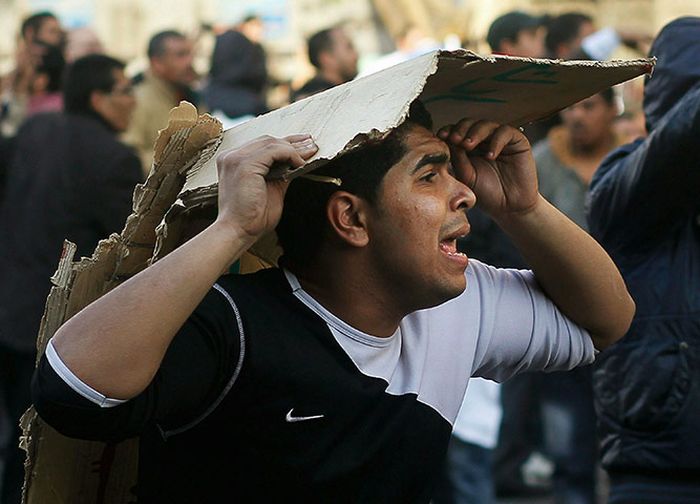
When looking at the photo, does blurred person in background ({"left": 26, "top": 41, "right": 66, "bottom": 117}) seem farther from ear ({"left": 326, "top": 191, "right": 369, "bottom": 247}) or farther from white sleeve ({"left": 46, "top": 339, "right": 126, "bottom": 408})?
white sleeve ({"left": 46, "top": 339, "right": 126, "bottom": 408})

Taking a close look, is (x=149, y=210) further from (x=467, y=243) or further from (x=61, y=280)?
(x=467, y=243)

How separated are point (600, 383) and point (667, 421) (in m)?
0.27

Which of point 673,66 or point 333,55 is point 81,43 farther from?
point 673,66

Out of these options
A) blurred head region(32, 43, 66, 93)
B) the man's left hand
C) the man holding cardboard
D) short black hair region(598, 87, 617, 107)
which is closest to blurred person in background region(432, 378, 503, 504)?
short black hair region(598, 87, 617, 107)

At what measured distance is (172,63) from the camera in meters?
8.01

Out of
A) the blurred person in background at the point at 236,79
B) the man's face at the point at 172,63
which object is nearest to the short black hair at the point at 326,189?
the blurred person in background at the point at 236,79

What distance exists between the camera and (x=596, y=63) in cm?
271

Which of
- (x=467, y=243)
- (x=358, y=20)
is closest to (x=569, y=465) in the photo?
(x=467, y=243)

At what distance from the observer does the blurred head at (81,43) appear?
29.7ft

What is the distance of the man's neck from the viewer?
2.82 m

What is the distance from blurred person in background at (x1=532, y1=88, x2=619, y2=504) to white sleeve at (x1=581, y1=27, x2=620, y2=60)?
554 mm

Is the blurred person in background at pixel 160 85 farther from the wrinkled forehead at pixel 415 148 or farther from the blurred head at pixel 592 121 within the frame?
the wrinkled forehead at pixel 415 148

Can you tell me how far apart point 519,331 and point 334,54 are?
17.8 ft

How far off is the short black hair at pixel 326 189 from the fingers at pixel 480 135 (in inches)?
2.5
